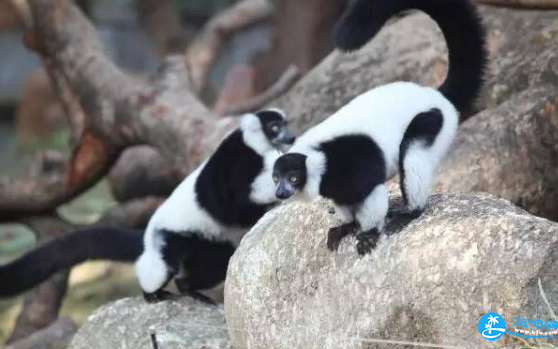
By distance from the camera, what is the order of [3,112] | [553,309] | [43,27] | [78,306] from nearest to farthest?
[553,309]
[43,27]
[78,306]
[3,112]

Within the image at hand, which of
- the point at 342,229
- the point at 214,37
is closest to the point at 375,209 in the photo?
the point at 342,229

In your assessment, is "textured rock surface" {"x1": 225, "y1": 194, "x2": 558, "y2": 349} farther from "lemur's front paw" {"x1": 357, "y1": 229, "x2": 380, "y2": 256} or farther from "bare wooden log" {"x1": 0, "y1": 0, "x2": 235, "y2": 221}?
"bare wooden log" {"x1": 0, "y1": 0, "x2": 235, "y2": 221}

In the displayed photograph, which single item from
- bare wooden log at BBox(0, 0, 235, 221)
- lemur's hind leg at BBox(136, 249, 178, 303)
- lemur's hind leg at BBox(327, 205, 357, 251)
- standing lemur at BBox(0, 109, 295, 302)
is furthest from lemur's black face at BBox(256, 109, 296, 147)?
bare wooden log at BBox(0, 0, 235, 221)

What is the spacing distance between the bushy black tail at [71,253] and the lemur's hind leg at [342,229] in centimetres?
182

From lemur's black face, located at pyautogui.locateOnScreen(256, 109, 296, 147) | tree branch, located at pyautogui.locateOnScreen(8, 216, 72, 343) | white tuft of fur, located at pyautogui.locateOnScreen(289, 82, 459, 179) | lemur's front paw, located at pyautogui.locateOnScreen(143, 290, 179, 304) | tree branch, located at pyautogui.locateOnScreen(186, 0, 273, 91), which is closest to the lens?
white tuft of fur, located at pyautogui.locateOnScreen(289, 82, 459, 179)

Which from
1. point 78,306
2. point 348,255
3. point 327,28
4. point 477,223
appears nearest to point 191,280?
point 348,255

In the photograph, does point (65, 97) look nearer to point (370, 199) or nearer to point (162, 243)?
point (162, 243)

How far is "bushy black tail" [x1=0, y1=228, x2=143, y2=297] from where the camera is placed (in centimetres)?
536

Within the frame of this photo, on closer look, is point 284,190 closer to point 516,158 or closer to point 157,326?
point 157,326

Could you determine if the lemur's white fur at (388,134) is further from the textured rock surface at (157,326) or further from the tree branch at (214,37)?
the tree branch at (214,37)

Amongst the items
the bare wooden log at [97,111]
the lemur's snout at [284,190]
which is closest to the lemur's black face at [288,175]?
the lemur's snout at [284,190]

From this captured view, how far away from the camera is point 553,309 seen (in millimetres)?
3020

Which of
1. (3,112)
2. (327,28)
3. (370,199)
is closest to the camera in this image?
(370,199)

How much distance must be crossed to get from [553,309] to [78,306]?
5940mm
